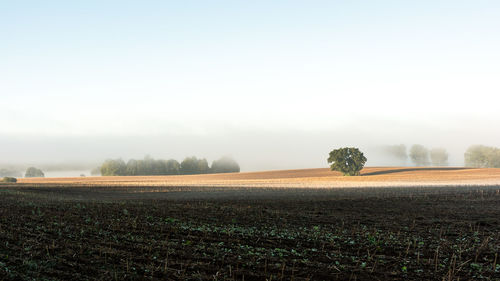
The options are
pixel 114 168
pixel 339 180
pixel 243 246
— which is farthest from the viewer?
pixel 114 168

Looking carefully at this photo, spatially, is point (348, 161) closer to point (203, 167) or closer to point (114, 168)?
point (203, 167)

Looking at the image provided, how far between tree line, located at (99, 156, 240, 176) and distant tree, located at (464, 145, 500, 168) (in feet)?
293

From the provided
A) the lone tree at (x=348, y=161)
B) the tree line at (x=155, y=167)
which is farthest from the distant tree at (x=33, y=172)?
the lone tree at (x=348, y=161)

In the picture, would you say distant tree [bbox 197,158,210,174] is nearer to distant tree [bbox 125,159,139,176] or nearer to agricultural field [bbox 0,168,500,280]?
distant tree [bbox 125,159,139,176]

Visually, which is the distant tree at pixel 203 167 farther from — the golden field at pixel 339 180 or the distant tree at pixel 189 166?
the golden field at pixel 339 180

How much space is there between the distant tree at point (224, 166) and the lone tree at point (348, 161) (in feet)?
194

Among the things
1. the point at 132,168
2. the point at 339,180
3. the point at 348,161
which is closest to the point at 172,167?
the point at 132,168

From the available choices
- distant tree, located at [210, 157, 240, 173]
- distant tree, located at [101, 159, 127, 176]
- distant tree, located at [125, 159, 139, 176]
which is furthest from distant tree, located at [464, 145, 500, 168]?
distant tree, located at [101, 159, 127, 176]

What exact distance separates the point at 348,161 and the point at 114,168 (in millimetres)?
85458

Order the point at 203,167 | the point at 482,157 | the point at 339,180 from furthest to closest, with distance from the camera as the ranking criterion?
the point at 203,167
the point at 482,157
the point at 339,180

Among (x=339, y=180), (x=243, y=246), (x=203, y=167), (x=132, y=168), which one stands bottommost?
(x=339, y=180)

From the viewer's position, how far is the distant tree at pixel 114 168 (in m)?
133

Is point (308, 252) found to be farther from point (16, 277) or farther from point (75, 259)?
point (16, 277)

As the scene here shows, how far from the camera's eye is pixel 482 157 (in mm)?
125875
